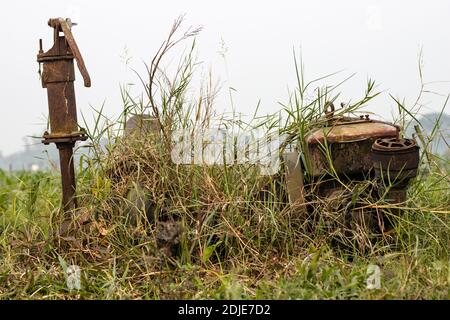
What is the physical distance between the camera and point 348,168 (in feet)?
14.9

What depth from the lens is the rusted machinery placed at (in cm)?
436

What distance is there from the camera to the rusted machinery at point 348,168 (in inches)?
172

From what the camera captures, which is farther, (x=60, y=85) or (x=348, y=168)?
(x=60, y=85)

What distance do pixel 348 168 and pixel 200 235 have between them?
100cm

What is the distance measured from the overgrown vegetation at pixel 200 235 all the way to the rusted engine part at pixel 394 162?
126 mm

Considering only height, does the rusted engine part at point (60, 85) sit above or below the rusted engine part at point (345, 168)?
above

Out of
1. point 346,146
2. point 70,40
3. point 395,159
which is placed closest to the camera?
point 395,159

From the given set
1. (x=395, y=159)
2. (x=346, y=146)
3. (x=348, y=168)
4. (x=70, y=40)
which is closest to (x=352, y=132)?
(x=346, y=146)

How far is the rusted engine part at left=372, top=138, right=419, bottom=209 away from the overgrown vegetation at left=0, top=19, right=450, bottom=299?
126 mm

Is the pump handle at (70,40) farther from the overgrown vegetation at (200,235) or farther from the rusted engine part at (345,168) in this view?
the rusted engine part at (345,168)

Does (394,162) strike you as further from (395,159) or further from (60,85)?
(60,85)

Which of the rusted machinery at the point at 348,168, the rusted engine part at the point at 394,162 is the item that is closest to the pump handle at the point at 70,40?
the rusted machinery at the point at 348,168

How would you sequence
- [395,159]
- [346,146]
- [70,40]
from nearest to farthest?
1. [395,159]
2. [346,146]
3. [70,40]

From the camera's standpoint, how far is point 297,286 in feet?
12.3
